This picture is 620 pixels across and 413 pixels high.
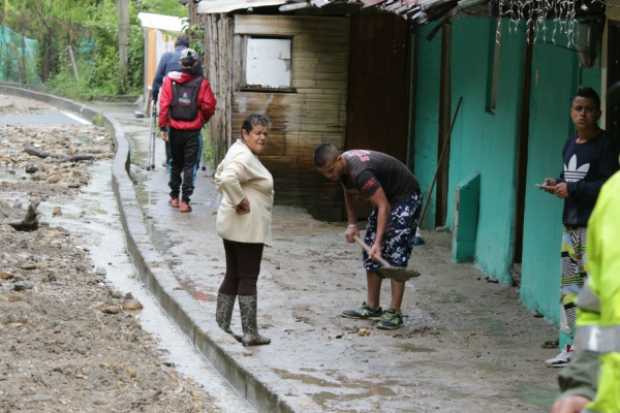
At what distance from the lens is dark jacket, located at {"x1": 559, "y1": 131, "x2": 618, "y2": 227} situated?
26.5ft

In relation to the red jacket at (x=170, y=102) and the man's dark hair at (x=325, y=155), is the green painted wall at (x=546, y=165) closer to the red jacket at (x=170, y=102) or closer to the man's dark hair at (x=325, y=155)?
the man's dark hair at (x=325, y=155)

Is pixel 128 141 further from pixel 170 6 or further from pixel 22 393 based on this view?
pixel 22 393

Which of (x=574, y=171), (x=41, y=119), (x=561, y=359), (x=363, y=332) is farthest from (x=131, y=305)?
(x=41, y=119)

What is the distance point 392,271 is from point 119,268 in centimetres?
415

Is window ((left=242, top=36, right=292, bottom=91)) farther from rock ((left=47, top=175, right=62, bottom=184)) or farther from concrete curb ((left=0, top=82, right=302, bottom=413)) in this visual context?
rock ((left=47, top=175, right=62, bottom=184))

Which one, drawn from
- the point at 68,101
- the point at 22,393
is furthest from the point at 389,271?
the point at 68,101

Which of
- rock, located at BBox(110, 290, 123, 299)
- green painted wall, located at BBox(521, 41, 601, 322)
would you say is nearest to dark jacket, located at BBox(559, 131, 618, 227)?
green painted wall, located at BBox(521, 41, 601, 322)

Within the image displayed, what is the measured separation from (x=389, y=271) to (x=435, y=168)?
Result: 553 centimetres

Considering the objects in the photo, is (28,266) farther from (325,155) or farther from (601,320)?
(601,320)

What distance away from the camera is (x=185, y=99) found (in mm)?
15305

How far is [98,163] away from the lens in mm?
21844

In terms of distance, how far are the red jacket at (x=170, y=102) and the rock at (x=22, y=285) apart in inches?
166

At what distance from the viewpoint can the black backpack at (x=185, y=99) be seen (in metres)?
15.3

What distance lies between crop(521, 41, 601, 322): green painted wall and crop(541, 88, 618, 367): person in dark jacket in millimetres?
1066
